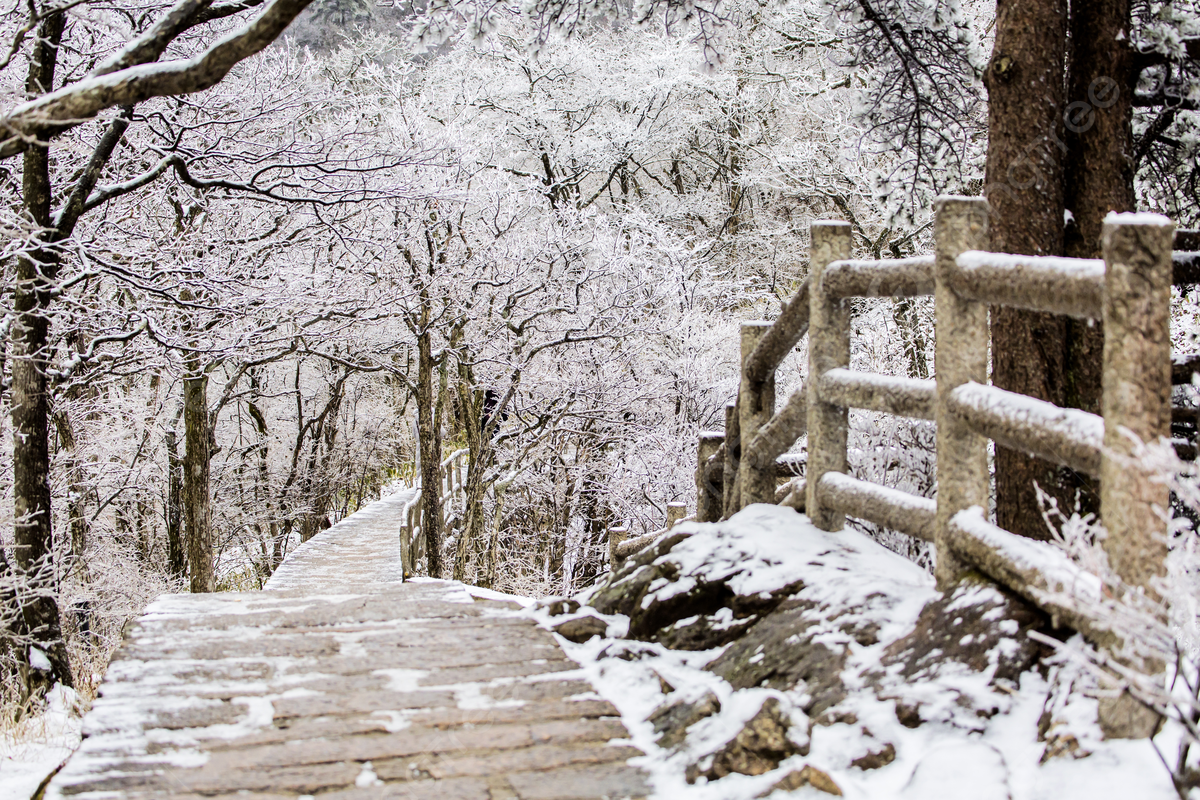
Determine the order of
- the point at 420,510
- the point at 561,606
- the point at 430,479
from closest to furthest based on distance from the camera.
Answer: the point at 561,606, the point at 430,479, the point at 420,510

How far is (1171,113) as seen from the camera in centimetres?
626

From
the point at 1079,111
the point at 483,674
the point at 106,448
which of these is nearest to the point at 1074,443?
the point at 483,674

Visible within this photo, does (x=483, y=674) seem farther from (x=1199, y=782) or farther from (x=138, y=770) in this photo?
(x=1199, y=782)

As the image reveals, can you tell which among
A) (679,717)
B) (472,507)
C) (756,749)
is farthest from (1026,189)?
(472,507)

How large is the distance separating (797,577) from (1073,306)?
1.79 metres

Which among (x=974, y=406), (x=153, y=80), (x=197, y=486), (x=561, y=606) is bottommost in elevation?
(x=197, y=486)

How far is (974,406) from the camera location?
3.24 m

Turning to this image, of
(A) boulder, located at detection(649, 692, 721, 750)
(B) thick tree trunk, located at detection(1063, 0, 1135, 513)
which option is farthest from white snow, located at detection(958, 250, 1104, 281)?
(B) thick tree trunk, located at detection(1063, 0, 1135, 513)

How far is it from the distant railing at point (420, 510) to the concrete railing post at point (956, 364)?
30.4ft

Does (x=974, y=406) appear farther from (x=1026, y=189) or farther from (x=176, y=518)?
(x=176, y=518)

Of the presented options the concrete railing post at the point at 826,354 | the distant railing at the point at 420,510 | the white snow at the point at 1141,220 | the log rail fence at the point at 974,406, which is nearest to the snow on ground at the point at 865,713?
the log rail fence at the point at 974,406

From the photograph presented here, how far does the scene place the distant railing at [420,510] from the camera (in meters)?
12.3

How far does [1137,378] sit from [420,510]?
1377 cm

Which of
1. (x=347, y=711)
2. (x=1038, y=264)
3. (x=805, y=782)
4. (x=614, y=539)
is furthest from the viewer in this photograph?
(x=614, y=539)
